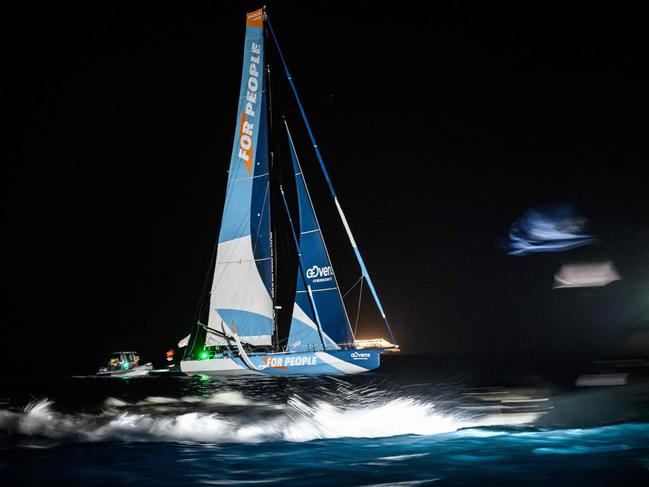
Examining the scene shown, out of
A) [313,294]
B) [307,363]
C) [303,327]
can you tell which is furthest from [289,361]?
[313,294]

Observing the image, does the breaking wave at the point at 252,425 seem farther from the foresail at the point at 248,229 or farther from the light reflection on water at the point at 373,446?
the foresail at the point at 248,229

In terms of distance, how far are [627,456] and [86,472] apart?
8275 millimetres

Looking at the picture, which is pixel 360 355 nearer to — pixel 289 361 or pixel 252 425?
pixel 289 361

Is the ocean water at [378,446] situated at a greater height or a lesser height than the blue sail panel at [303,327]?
lesser

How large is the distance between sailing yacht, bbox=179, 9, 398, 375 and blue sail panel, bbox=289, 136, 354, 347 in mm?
64

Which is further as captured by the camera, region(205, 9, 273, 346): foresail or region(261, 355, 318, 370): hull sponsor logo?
region(205, 9, 273, 346): foresail

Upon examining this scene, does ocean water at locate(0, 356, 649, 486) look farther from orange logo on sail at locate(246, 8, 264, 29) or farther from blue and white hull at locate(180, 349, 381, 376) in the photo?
orange logo on sail at locate(246, 8, 264, 29)

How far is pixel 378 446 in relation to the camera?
9.78m

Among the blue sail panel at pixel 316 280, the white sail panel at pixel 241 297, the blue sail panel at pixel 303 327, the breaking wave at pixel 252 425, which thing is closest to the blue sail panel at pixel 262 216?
the white sail panel at pixel 241 297

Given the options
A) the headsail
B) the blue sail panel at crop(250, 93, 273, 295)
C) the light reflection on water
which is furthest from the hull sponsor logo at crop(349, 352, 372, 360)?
the light reflection on water

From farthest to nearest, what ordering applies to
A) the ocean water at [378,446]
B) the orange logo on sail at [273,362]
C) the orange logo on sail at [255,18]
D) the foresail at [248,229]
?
the orange logo on sail at [255,18]
the foresail at [248,229]
the orange logo on sail at [273,362]
the ocean water at [378,446]

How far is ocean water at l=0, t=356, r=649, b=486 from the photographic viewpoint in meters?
8.00

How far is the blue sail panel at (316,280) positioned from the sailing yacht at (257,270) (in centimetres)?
6

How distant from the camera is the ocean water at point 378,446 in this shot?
8.00 m
